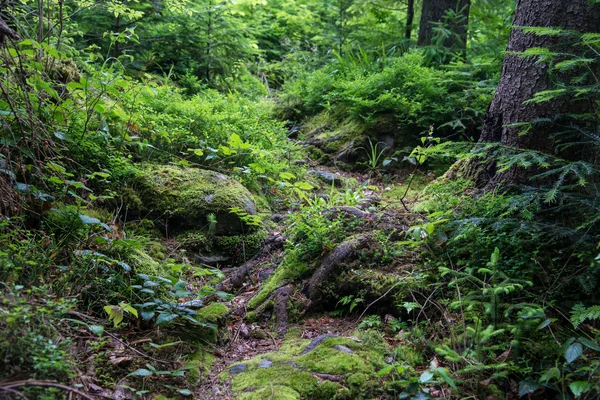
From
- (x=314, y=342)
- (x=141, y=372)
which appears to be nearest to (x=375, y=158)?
(x=314, y=342)

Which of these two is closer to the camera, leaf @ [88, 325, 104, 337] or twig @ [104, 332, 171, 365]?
leaf @ [88, 325, 104, 337]

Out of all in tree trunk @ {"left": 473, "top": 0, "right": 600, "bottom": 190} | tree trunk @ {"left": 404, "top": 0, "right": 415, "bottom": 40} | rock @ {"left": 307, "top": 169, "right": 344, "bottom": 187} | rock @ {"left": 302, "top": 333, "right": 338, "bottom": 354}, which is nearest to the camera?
rock @ {"left": 302, "top": 333, "right": 338, "bottom": 354}

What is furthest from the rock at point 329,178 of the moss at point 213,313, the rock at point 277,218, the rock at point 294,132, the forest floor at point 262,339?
the moss at point 213,313

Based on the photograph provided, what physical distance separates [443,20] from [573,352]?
686cm

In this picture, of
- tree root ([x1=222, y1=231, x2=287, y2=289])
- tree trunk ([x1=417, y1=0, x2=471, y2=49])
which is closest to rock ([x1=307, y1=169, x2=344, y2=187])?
tree root ([x1=222, y1=231, x2=287, y2=289])

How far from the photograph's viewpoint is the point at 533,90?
3922 mm

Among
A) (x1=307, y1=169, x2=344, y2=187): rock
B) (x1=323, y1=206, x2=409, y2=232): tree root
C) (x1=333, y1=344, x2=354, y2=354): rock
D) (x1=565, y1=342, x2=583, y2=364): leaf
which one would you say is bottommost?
(x1=333, y1=344, x2=354, y2=354): rock

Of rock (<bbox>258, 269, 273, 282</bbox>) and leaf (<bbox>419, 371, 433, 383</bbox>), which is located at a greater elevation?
leaf (<bbox>419, 371, 433, 383</bbox>)

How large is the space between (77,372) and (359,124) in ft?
19.1

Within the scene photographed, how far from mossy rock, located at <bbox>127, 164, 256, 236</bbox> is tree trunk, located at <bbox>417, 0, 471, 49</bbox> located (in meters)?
5.00

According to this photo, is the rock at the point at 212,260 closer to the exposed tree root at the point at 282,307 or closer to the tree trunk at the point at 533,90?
the exposed tree root at the point at 282,307

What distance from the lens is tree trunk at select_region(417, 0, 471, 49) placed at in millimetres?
7918

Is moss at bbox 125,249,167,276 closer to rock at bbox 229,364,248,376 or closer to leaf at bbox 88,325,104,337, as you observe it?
leaf at bbox 88,325,104,337

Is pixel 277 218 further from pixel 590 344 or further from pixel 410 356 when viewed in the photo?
pixel 590 344
